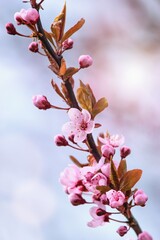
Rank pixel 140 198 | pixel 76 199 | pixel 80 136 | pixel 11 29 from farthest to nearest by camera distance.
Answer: pixel 11 29 → pixel 80 136 → pixel 76 199 → pixel 140 198

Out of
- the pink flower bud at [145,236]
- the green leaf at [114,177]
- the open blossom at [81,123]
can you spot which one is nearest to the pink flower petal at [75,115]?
the open blossom at [81,123]

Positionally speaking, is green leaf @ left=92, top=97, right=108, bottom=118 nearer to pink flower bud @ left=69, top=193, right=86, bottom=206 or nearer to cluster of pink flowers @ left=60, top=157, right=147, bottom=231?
cluster of pink flowers @ left=60, top=157, right=147, bottom=231

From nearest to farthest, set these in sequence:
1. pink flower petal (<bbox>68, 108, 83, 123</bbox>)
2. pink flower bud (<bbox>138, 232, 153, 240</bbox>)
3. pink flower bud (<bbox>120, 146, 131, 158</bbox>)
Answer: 1. pink flower bud (<bbox>138, 232, 153, 240</bbox>)
2. pink flower petal (<bbox>68, 108, 83, 123</bbox>)
3. pink flower bud (<bbox>120, 146, 131, 158</bbox>)

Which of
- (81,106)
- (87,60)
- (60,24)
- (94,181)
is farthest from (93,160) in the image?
(60,24)

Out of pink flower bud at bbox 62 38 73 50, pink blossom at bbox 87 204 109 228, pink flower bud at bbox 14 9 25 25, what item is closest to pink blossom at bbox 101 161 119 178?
pink blossom at bbox 87 204 109 228

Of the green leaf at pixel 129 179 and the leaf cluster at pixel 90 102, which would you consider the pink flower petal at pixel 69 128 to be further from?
the green leaf at pixel 129 179

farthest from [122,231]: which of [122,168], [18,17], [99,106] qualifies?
[18,17]

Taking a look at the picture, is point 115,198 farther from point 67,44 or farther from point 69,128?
point 67,44
